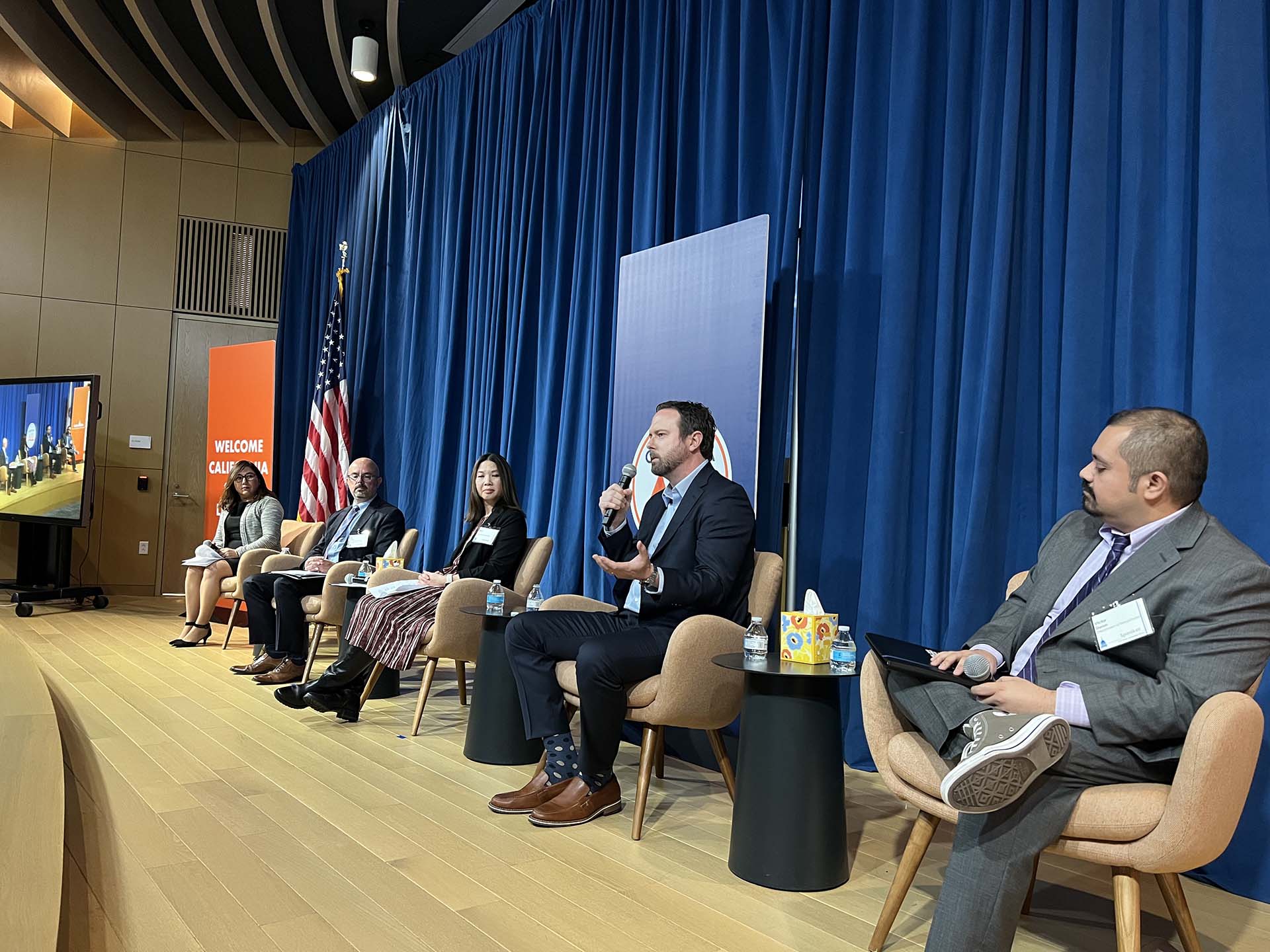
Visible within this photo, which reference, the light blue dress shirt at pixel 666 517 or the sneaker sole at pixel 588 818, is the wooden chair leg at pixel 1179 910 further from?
the light blue dress shirt at pixel 666 517

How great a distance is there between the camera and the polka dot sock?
10.1 feet

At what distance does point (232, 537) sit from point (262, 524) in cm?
34

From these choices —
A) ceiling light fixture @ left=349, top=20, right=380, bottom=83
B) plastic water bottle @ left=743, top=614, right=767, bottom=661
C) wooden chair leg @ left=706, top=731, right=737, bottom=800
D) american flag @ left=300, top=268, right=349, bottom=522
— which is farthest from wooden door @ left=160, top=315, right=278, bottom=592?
plastic water bottle @ left=743, top=614, right=767, bottom=661

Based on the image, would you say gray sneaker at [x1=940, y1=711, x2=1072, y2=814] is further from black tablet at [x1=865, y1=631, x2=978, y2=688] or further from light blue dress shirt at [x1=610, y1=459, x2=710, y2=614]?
light blue dress shirt at [x1=610, y1=459, x2=710, y2=614]

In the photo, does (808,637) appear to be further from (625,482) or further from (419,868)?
(419,868)

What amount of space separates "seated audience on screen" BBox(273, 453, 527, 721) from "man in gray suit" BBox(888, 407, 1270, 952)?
7.81 feet

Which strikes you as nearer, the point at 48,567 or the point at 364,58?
the point at 364,58

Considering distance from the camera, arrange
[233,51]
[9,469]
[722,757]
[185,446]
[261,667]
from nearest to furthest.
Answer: [722,757]
[261,667]
[233,51]
[9,469]
[185,446]

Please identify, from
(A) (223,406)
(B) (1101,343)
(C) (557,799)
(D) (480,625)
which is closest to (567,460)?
(D) (480,625)

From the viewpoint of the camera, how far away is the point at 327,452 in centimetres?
756

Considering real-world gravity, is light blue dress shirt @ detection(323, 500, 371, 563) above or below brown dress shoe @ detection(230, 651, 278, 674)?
above

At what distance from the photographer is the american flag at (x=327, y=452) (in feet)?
24.6

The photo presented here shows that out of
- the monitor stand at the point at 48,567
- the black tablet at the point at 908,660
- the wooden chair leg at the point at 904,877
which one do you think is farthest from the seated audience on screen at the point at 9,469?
the wooden chair leg at the point at 904,877

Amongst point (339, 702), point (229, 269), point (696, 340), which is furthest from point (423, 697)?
point (229, 269)
